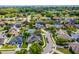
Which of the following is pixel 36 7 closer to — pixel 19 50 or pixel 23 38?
pixel 23 38

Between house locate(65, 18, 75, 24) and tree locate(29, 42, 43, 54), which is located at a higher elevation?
house locate(65, 18, 75, 24)

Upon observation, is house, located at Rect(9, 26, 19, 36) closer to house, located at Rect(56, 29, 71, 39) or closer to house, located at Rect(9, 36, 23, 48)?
house, located at Rect(9, 36, 23, 48)

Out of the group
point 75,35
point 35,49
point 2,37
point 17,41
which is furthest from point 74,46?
point 2,37

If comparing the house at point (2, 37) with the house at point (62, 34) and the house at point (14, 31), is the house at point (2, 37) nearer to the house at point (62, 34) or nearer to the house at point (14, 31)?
the house at point (14, 31)

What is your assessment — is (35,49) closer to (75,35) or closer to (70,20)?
(75,35)

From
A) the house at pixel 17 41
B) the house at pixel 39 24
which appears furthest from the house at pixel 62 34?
the house at pixel 17 41

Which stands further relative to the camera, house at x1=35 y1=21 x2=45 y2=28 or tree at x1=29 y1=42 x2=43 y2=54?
house at x1=35 y1=21 x2=45 y2=28

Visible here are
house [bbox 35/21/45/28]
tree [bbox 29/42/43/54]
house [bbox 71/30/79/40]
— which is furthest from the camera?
house [bbox 35/21/45/28]

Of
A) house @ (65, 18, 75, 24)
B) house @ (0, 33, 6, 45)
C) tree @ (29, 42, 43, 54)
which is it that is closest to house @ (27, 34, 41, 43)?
tree @ (29, 42, 43, 54)
